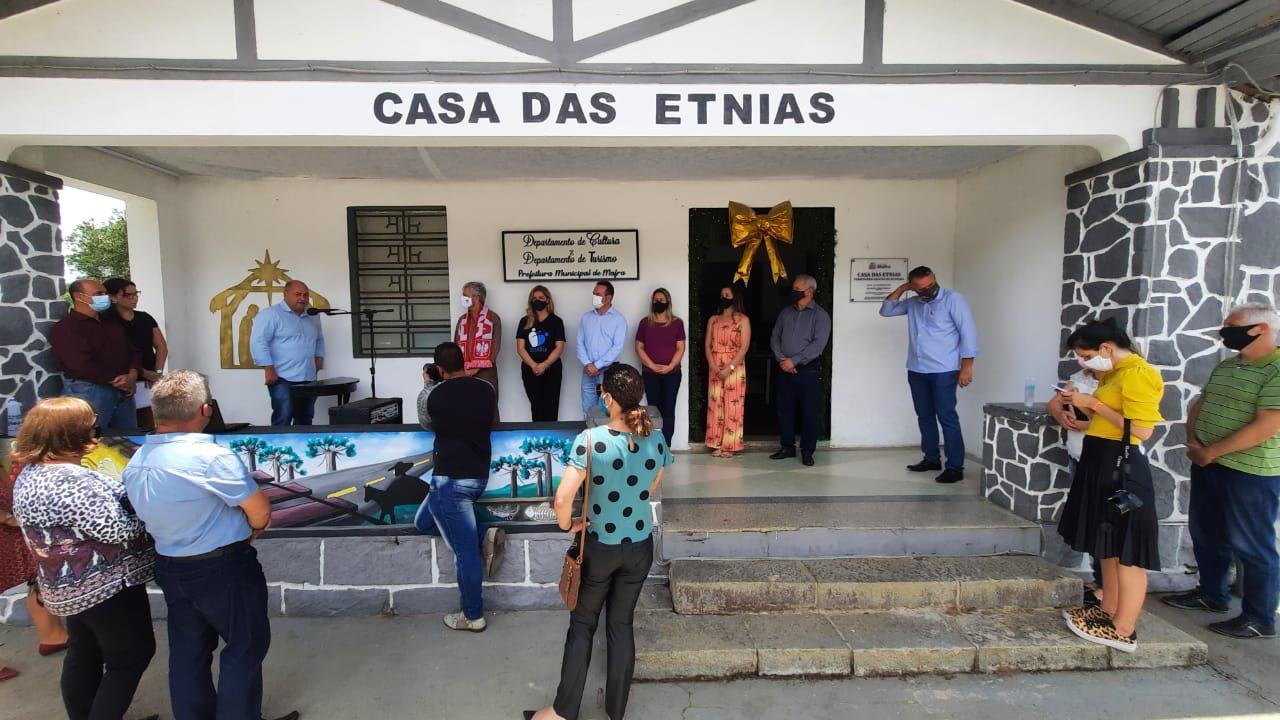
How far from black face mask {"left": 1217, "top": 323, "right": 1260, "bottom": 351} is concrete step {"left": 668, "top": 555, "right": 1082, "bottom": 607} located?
4.81ft

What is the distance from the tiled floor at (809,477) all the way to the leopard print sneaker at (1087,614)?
3.98 ft

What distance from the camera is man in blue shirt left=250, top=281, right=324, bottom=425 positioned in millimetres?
5324

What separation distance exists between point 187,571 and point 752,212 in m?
5.07

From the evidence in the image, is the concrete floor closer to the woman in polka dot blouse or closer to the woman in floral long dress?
the woman in polka dot blouse

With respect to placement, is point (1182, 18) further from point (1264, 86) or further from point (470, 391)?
point (470, 391)

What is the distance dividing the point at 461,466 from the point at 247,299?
3.94 m

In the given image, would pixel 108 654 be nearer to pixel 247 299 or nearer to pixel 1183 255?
pixel 247 299

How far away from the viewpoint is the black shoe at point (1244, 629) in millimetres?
3369

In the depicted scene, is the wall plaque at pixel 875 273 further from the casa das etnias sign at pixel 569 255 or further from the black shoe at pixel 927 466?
the casa das etnias sign at pixel 569 255

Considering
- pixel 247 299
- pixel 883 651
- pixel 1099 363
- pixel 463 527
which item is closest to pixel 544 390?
pixel 463 527

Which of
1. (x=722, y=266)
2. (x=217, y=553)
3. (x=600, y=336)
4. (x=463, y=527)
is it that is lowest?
(x=463, y=527)

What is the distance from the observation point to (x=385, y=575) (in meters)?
3.68

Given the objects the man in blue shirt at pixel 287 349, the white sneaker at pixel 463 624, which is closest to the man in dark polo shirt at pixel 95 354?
the man in blue shirt at pixel 287 349

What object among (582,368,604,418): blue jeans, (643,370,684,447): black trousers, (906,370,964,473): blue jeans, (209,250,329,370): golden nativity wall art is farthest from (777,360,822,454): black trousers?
(209,250,329,370): golden nativity wall art
